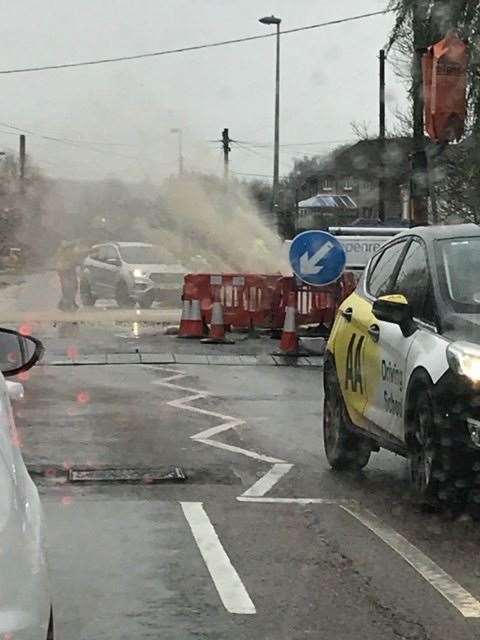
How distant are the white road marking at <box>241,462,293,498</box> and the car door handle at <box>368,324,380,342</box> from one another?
118 centimetres

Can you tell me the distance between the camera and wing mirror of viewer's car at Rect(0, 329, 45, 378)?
396 centimetres

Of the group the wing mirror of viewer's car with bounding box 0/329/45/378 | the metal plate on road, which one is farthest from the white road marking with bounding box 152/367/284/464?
the wing mirror of viewer's car with bounding box 0/329/45/378

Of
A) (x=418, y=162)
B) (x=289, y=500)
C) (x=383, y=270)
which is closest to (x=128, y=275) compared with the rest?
(x=418, y=162)

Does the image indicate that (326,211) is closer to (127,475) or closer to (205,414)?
(205,414)

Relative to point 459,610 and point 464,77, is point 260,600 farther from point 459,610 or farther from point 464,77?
point 464,77

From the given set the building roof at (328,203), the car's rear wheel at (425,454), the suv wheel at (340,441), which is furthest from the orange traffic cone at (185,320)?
the building roof at (328,203)

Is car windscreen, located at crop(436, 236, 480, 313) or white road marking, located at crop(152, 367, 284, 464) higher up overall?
car windscreen, located at crop(436, 236, 480, 313)

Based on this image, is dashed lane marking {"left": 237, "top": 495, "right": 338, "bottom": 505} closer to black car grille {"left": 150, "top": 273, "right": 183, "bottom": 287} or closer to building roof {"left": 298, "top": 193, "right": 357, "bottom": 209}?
black car grille {"left": 150, "top": 273, "right": 183, "bottom": 287}

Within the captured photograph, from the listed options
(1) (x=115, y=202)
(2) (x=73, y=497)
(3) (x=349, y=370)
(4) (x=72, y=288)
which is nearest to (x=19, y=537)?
(2) (x=73, y=497)

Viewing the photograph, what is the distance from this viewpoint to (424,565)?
5930mm

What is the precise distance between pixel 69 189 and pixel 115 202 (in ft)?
6.54

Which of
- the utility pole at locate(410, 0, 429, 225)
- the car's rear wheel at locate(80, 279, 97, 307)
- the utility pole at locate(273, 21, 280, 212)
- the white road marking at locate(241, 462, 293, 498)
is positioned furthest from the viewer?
the utility pole at locate(273, 21, 280, 212)

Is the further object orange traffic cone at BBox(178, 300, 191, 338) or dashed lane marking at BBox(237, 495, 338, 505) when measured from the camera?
orange traffic cone at BBox(178, 300, 191, 338)

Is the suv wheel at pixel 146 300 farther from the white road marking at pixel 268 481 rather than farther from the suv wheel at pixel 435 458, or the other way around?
the suv wheel at pixel 435 458
